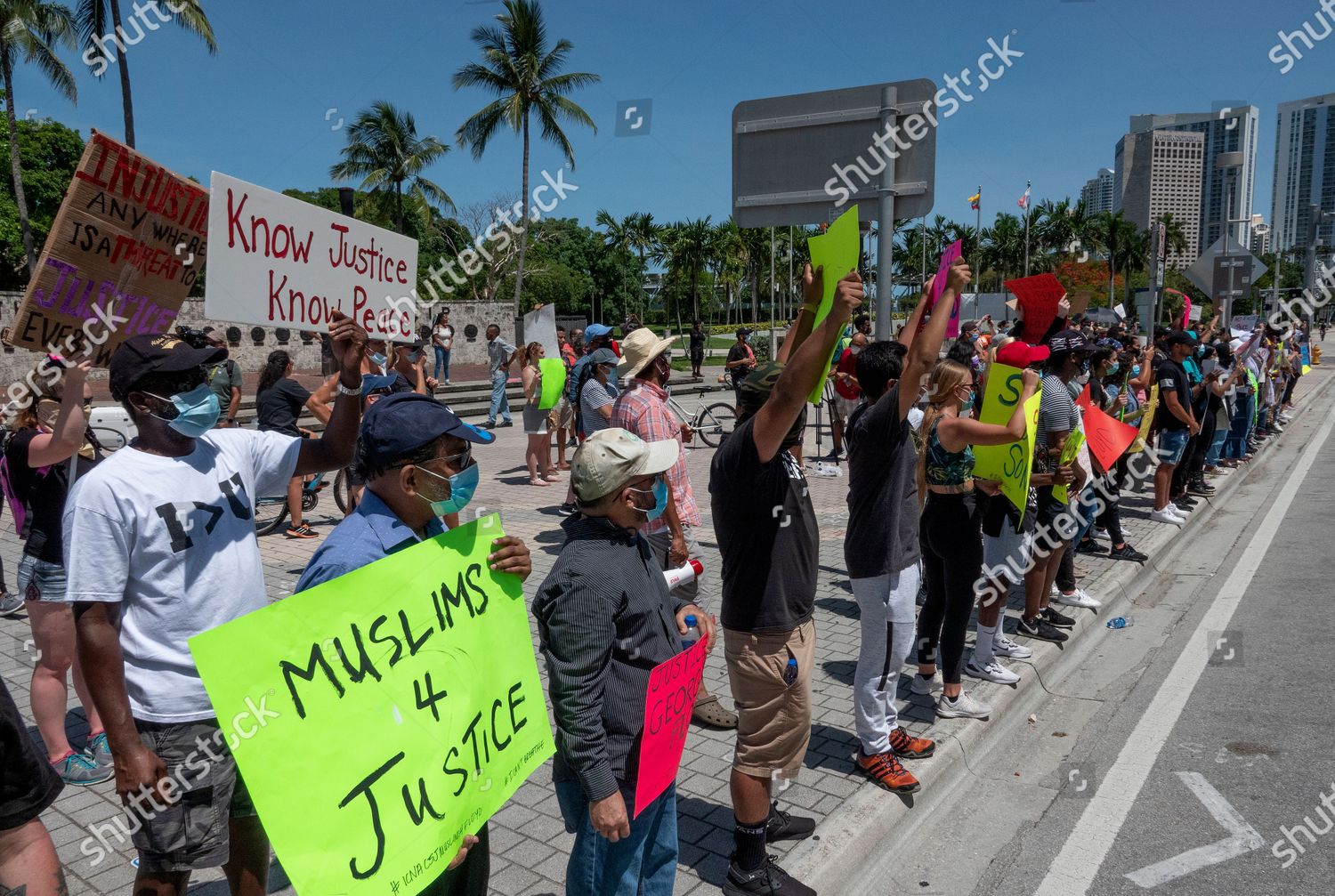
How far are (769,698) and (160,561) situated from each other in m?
1.97

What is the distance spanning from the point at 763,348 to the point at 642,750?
27.6 meters

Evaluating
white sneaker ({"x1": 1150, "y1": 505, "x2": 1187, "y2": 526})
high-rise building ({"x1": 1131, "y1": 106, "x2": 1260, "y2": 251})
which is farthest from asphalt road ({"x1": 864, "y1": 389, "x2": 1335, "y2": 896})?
high-rise building ({"x1": 1131, "y1": 106, "x2": 1260, "y2": 251})

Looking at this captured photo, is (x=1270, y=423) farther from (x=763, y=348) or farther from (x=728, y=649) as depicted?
(x=728, y=649)

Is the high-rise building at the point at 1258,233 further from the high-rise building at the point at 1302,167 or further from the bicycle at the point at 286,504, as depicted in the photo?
the bicycle at the point at 286,504

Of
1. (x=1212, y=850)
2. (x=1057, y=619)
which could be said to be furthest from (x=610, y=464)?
(x=1057, y=619)

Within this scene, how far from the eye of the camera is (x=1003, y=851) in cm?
362

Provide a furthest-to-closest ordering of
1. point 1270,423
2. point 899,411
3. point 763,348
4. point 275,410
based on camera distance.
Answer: point 763,348 < point 1270,423 < point 275,410 < point 899,411

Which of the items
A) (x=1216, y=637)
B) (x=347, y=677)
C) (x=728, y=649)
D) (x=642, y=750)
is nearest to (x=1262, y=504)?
(x=1216, y=637)

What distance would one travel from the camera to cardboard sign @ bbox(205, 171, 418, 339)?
114 inches

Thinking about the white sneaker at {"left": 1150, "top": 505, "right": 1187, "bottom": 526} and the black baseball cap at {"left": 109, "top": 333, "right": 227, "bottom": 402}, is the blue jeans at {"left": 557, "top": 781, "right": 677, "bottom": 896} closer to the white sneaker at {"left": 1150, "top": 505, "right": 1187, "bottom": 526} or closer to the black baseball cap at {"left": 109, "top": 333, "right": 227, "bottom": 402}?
the black baseball cap at {"left": 109, "top": 333, "right": 227, "bottom": 402}

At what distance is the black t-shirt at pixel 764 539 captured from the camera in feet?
9.67

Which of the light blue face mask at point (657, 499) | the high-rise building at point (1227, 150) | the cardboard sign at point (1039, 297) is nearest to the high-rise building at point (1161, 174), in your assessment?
the high-rise building at point (1227, 150)

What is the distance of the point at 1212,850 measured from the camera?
139 inches

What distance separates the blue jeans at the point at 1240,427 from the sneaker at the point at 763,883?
12764 millimetres
